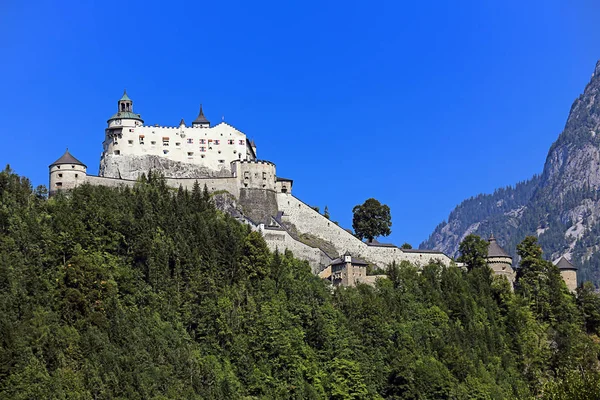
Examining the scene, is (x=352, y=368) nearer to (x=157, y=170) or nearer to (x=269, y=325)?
(x=269, y=325)

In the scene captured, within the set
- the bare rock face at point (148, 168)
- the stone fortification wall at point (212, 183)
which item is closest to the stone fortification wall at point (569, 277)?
the stone fortification wall at point (212, 183)

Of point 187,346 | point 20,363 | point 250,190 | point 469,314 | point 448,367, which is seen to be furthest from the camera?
point 250,190

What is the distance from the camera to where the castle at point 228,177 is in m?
88.9

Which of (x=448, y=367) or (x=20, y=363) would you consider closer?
(x=20, y=363)

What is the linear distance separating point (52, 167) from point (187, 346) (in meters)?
23.8

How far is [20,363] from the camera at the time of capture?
6531cm

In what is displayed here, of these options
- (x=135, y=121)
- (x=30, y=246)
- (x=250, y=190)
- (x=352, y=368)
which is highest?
(x=135, y=121)

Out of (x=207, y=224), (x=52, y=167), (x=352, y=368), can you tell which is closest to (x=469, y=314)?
(x=352, y=368)

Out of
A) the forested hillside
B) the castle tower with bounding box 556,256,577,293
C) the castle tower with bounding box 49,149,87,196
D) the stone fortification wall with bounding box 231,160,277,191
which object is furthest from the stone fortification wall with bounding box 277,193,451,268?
the castle tower with bounding box 49,149,87,196

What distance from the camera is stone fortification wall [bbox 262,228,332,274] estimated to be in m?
87.2

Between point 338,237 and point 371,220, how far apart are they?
6552 mm

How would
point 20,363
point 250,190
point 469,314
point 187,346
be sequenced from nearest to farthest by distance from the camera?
point 20,363, point 187,346, point 469,314, point 250,190

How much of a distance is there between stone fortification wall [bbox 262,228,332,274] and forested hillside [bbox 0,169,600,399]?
1.85 meters

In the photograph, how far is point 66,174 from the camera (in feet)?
290
